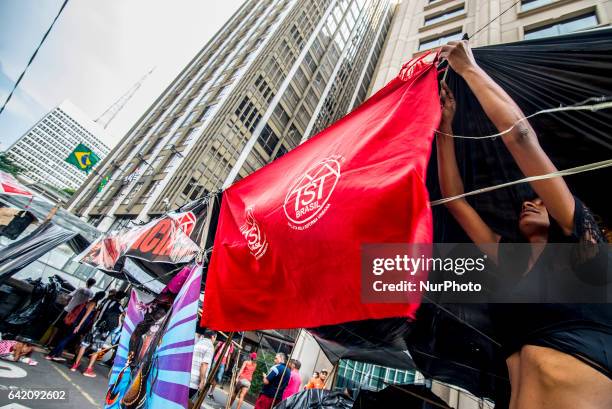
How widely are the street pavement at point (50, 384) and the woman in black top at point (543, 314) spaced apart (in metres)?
5.62

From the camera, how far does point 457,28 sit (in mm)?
13531

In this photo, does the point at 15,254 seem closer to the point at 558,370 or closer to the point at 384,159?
the point at 384,159

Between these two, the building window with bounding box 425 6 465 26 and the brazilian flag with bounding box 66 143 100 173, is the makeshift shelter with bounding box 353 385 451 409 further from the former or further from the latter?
the building window with bounding box 425 6 465 26

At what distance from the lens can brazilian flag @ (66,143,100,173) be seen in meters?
11.8

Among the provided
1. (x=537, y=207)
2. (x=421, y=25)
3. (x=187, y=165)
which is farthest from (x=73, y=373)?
(x=421, y=25)

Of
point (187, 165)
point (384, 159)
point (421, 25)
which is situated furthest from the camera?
point (187, 165)

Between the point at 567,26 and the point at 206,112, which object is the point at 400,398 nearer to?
the point at 567,26

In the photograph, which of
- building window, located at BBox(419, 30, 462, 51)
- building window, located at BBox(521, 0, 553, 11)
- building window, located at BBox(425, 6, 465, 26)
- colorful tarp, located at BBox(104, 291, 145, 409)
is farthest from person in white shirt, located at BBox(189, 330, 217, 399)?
building window, located at BBox(425, 6, 465, 26)

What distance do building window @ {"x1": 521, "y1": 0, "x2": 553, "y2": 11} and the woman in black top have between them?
1528 centimetres

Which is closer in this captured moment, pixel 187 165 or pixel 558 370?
pixel 558 370

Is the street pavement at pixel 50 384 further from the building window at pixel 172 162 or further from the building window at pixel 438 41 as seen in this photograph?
the building window at pixel 172 162

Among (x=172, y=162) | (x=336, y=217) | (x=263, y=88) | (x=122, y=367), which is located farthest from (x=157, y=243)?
(x=263, y=88)

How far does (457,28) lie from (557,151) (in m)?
16.2

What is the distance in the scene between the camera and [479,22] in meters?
12.7
